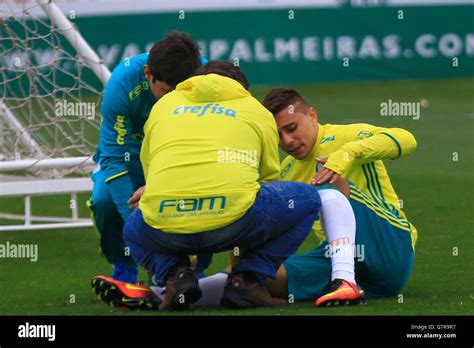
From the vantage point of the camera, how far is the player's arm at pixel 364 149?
6.18 meters

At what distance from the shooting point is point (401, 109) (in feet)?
61.7

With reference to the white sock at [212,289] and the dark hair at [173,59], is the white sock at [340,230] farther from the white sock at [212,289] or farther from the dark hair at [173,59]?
the dark hair at [173,59]

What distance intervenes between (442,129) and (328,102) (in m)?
4.04

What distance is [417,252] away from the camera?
8312mm

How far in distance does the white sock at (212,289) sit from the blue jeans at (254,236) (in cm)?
29

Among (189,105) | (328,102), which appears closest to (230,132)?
(189,105)

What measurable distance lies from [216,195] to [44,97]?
4.66m
